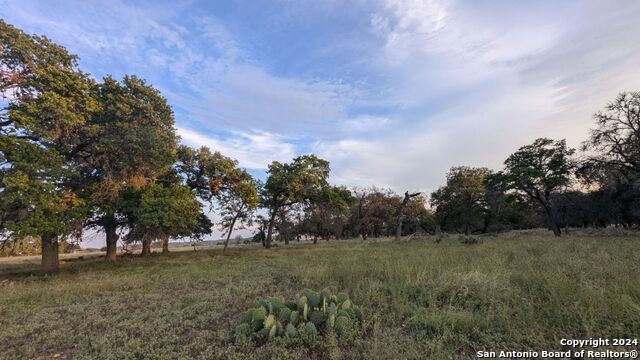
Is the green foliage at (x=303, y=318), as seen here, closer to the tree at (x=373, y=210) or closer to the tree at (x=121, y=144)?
the tree at (x=121, y=144)

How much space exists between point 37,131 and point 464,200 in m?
58.2

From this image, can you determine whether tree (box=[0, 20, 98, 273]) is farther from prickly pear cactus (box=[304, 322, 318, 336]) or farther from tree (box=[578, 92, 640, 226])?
tree (box=[578, 92, 640, 226])

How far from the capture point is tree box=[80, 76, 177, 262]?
15102 millimetres

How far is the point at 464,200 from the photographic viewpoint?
189 ft

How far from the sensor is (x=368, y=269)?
9859mm

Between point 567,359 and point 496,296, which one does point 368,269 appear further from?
point 567,359

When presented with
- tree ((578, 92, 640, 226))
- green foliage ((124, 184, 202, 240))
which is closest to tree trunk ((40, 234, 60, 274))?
green foliage ((124, 184, 202, 240))

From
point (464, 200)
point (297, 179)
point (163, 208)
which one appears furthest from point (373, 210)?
point (163, 208)

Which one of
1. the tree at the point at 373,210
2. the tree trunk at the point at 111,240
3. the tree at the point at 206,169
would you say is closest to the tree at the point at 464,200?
the tree at the point at 373,210

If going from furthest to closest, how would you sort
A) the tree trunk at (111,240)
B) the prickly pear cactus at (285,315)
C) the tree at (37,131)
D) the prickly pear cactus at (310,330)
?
the tree trunk at (111,240), the tree at (37,131), the prickly pear cactus at (285,315), the prickly pear cactus at (310,330)

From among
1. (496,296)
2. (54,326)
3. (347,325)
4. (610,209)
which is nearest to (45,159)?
(54,326)

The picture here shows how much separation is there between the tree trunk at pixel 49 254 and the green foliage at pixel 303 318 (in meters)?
14.7

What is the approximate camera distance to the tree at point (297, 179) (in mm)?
30766

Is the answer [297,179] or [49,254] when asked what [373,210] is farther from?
[49,254]
